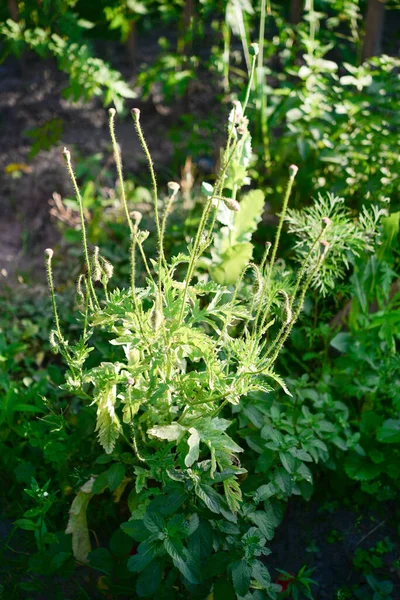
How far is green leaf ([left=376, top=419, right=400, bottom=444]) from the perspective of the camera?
2.06 metres

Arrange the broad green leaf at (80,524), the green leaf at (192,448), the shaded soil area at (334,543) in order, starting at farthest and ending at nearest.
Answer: the shaded soil area at (334,543)
the broad green leaf at (80,524)
the green leaf at (192,448)

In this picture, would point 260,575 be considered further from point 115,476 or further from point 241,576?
point 115,476

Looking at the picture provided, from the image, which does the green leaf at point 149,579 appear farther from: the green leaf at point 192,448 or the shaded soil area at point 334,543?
Answer: the shaded soil area at point 334,543

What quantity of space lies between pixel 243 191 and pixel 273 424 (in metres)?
1.53

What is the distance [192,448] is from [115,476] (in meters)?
0.35

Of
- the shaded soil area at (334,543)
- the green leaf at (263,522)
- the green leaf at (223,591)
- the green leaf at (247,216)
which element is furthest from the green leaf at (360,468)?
the green leaf at (247,216)

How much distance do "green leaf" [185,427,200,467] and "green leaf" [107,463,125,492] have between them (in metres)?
0.31

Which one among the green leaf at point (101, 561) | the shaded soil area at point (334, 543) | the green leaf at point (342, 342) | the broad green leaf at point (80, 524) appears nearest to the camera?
the green leaf at point (101, 561)

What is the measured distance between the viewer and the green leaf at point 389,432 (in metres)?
2.06

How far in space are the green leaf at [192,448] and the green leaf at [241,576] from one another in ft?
0.96

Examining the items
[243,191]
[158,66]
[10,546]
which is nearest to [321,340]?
[243,191]

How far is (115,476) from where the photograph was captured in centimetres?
181

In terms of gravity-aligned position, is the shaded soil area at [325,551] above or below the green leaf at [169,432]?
below

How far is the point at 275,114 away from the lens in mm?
2781
